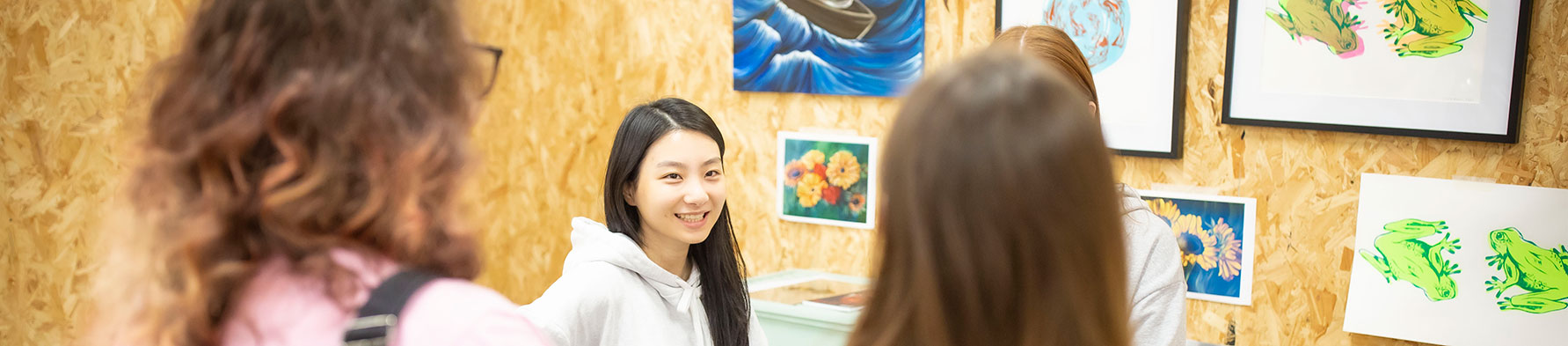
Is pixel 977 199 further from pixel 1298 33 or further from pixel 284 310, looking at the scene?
pixel 1298 33

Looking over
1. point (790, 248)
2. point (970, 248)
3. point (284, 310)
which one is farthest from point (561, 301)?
point (790, 248)

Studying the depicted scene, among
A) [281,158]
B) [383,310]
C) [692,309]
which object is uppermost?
[281,158]

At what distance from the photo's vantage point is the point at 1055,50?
160 cm

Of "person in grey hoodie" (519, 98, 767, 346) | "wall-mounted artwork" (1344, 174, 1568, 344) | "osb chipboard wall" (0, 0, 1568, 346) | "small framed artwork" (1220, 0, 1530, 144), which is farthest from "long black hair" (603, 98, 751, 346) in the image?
"wall-mounted artwork" (1344, 174, 1568, 344)

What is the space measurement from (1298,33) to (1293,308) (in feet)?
2.16

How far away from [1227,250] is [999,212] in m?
2.20

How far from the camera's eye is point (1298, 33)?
8.43ft

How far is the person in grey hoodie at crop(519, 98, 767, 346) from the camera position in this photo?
1910 mm

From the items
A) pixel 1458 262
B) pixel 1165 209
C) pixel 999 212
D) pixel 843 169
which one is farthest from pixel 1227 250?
pixel 999 212

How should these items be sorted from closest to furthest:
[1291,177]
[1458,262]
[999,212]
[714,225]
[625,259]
Result: 1. [999,212]
2. [625,259]
3. [714,225]
4. [1458,262]
5. [1291,177]

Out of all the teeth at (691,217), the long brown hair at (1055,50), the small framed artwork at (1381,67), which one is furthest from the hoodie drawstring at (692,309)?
the small framed artwork at (1381,67)

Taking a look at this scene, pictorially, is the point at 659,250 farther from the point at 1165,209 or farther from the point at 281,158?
the point at 1165,209

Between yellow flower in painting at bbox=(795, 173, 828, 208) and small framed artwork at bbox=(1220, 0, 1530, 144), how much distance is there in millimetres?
1182

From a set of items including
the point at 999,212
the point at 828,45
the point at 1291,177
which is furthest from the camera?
the point at 828,45
